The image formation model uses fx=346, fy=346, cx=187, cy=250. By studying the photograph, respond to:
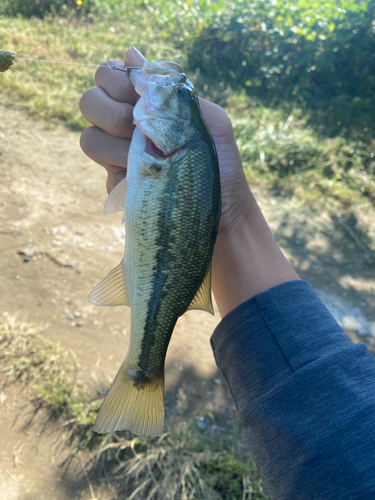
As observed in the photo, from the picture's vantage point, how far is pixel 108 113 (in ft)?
7.19

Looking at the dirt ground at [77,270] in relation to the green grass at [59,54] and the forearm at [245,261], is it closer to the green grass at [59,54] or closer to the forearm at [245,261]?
the green grass at [59,54]

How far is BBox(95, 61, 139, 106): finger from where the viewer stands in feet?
7.09

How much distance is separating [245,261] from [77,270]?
6.98 feet

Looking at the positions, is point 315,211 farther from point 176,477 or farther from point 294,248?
point 176,477

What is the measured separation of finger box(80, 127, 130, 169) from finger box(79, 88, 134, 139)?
0.24 feet

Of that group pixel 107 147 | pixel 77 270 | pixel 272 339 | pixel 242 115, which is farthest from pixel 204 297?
pixel 242 115

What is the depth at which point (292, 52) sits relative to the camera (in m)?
8.18

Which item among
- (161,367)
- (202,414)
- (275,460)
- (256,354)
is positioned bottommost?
(202,414)

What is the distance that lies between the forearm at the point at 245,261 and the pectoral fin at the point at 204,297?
338 millimetres

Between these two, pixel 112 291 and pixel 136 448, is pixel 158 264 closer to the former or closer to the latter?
pixel 112 291

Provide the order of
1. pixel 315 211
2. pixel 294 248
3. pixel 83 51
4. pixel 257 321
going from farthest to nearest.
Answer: pixel 83 51 < pixel 315 211 < pixel 294 248 < pixel 257 321

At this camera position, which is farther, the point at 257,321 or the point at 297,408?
the point at 257,321

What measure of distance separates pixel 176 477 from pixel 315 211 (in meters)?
4.52

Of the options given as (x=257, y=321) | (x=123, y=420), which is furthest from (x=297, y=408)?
(x=123, y=420)
